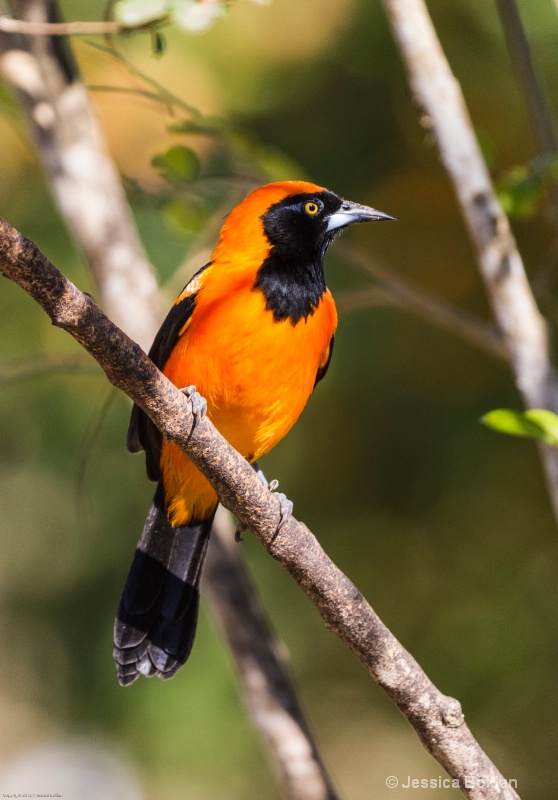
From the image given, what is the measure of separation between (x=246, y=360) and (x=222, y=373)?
0.31 feet

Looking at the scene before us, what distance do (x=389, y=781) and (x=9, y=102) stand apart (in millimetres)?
3967

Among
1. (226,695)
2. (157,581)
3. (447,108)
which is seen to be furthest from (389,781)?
(447,108)

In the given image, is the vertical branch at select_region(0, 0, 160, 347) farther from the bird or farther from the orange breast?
the orange breast

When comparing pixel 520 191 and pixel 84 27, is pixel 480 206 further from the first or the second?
pixel 84 27

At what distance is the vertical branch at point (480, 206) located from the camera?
10.6ft

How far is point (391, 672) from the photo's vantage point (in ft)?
8.46

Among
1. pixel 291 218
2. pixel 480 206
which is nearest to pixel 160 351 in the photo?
pixel 291 218

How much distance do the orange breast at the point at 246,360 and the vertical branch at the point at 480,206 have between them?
2.03ft

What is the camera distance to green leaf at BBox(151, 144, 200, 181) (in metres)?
4.00

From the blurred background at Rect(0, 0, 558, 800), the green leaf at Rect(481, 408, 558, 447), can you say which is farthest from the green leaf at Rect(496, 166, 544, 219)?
the blurred background at Rect(0, 0, 558, 800)

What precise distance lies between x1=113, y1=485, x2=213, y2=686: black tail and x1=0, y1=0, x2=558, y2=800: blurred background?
6.49 feet

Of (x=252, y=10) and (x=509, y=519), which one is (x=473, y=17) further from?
(x=509, y=519)

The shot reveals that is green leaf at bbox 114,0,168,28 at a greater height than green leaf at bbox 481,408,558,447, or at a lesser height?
greater

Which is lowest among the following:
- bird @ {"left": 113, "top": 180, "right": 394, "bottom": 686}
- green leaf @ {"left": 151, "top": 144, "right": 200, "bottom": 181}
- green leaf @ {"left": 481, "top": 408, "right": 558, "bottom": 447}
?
green leaf @ {"left": 481, "top": 408, "right": 558, "bottom": 447}
